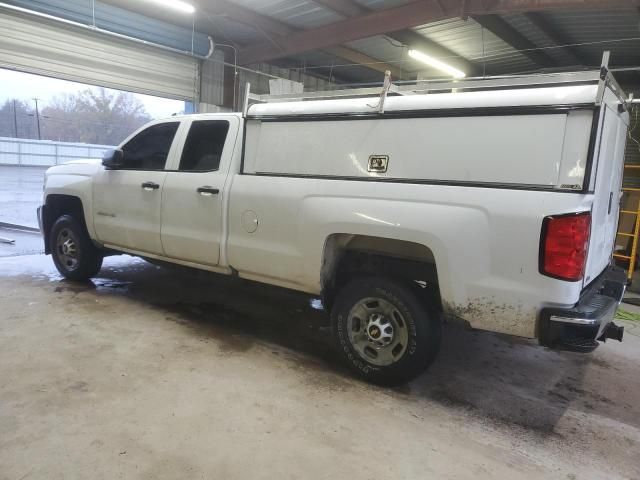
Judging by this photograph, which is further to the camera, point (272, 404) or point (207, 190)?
point (207, 190)

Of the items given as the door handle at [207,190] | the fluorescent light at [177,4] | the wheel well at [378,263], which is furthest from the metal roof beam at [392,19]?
the door handle at [207,190]

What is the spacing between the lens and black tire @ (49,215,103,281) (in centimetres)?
523

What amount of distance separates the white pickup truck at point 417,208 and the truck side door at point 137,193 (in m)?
0.07

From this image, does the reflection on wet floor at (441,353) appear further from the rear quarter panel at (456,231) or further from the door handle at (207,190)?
the door handle at (207,190)

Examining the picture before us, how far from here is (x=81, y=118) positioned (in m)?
14.6

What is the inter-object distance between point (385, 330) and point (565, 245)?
1305 mm

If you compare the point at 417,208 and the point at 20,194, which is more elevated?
the point at 417,208

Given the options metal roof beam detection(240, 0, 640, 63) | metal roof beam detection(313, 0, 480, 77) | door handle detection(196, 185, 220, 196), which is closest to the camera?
door handle detection(196, 185, 220, 196)

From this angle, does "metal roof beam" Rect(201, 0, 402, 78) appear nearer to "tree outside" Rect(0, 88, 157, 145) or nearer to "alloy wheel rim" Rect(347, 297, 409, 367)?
"tree outside" Rect(0, 88, 157, 145)

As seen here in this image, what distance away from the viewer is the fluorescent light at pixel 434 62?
29.9 ft

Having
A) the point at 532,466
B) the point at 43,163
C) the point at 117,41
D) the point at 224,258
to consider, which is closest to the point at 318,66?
the point at 117,41

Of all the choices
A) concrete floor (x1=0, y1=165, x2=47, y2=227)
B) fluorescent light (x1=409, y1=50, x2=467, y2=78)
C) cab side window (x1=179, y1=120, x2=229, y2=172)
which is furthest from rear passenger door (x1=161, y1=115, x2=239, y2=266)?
concrete floor (x1=0, y1=165, x2=47, y2=227)

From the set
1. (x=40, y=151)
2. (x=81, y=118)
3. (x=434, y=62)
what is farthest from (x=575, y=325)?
(x=40, y=151)

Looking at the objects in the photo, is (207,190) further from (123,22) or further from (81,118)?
(81,118)
